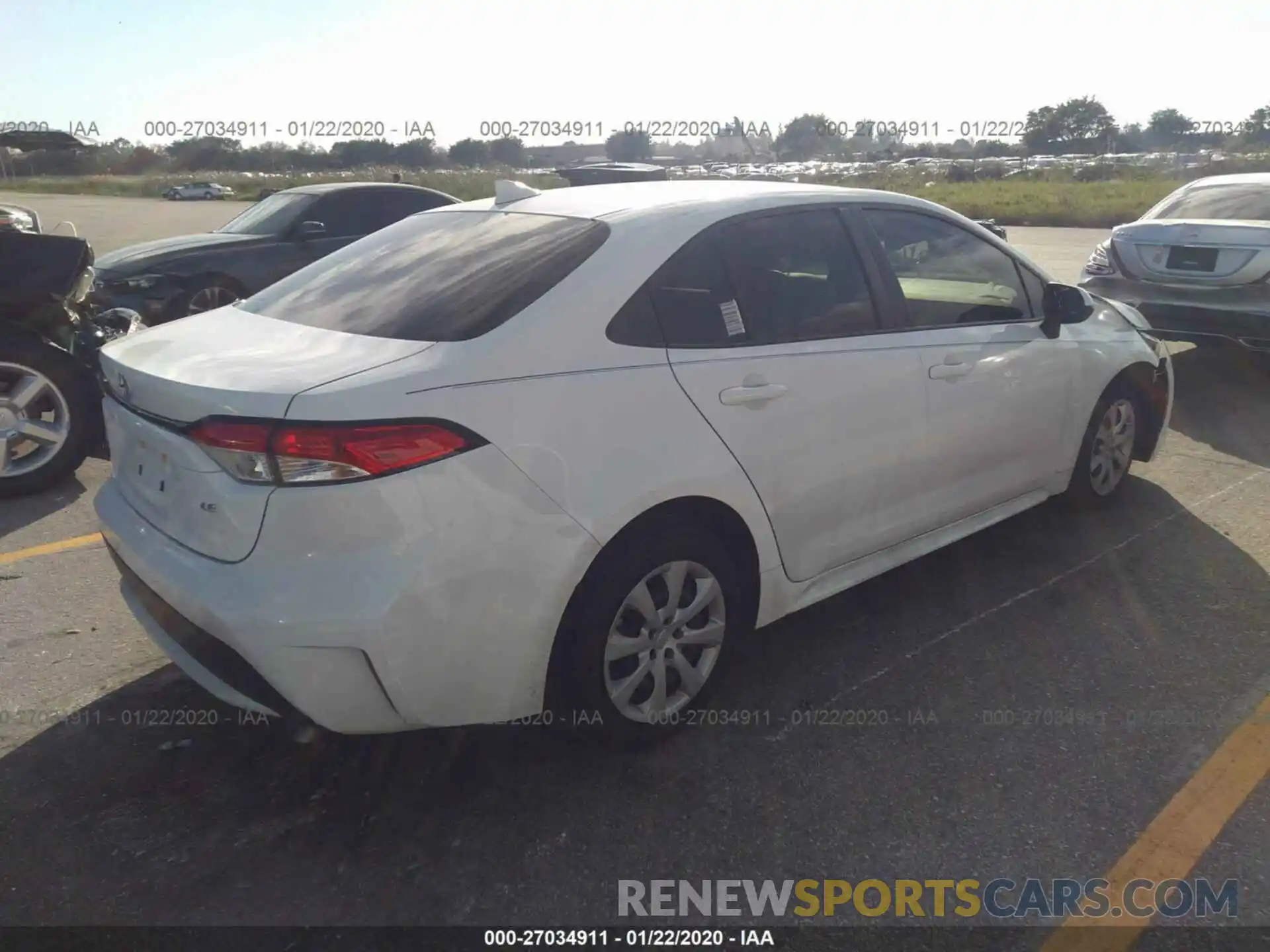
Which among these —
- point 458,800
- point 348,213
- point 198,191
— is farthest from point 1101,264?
point 198,191

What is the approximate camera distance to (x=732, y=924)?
2379mm

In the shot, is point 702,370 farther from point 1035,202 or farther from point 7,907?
point 1035,202

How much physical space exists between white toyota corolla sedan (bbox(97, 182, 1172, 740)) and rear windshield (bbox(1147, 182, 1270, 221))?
479cm

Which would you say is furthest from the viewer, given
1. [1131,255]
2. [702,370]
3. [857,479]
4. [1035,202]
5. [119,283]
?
[1035,202]

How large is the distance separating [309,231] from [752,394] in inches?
279

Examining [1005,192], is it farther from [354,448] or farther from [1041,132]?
[1041,132]

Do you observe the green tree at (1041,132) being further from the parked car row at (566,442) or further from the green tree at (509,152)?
the parked car row at (566,442)

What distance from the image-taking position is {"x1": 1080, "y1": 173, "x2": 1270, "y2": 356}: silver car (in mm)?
6871

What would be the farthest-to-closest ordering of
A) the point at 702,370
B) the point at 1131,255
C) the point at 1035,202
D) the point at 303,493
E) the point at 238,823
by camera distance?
the point at 1035,202 < the point at 1131,255 < the point at 702,370 < the point at 238,823 < the point at 303,493

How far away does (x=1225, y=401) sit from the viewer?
23.4ft

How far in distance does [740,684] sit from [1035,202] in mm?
28987

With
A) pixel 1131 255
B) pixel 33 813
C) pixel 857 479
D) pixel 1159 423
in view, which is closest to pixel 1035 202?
pixel 1131 255

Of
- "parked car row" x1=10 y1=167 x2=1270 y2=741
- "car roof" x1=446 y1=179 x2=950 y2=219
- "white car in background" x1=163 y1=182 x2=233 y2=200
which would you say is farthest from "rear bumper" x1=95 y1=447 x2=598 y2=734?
"white car in background" x1=163 y1=182 x2=233 y2=200

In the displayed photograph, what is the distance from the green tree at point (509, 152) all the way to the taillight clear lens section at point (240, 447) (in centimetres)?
3325
